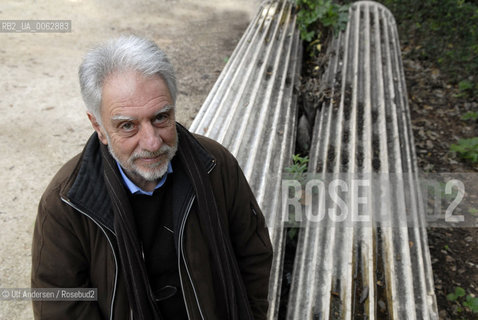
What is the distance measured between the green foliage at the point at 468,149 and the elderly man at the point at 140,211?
3.48 metres

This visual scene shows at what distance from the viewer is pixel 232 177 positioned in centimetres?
197

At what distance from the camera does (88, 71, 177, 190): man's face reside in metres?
1.56

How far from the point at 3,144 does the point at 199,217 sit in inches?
133

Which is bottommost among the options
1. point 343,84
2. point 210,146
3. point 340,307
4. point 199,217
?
point 340,307

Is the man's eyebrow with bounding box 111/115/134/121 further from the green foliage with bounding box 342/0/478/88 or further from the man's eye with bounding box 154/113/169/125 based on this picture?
the green foliage with bounding box 342/0/478/88

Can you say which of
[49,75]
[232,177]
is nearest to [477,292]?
[232,177]

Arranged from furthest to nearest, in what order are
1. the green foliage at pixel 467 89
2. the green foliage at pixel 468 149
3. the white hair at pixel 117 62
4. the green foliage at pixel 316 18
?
the green foliage at pixel 467 89, the green foliage at pixel 316 18, the green foliage at pixel 468 149, the white hair at pixel 117 62

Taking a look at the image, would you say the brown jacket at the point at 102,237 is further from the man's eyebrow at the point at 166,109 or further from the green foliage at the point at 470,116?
the green foliage at the point at 470,116

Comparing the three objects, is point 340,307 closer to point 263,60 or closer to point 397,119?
point 397,119

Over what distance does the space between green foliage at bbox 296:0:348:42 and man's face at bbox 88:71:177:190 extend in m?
3.55

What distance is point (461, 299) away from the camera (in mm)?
3230

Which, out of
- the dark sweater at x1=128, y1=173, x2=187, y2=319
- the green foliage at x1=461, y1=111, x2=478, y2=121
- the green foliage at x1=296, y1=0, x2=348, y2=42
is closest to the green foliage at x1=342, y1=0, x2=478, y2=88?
the green foliage at x1=461, y1=111, x2=478, y2=121

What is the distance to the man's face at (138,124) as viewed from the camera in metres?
1.56

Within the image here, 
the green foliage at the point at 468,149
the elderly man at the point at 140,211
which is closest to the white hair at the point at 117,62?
the elderly man at the point at 140,211
